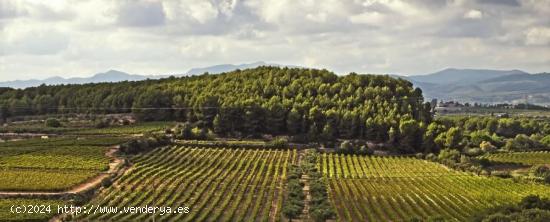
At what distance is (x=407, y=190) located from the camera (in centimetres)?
6931

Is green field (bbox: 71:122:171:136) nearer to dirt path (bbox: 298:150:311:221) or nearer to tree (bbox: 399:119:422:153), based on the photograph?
dirt path (bbox: 298:150:311:221)

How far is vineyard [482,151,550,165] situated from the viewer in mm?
104062

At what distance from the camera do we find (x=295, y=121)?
365 ft

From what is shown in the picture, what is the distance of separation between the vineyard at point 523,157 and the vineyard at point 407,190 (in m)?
20.1

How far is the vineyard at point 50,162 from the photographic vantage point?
197ft

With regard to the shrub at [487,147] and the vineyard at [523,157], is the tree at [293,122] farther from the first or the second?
the shrub at [487,147]

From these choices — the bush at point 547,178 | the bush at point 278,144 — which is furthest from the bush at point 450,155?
the bush at point 278,144

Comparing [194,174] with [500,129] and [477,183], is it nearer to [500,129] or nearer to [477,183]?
[477,183]

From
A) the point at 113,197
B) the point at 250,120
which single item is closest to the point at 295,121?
the point at 250,120

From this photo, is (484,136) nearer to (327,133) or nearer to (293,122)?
(327,133)

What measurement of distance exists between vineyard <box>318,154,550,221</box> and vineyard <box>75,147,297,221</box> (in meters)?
7.09

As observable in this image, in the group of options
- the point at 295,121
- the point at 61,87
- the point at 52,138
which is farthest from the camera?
the point at 61,87

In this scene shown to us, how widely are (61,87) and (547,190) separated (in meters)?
105

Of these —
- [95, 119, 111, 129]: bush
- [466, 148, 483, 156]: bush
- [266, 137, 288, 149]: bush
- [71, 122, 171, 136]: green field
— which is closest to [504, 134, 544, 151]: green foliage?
[466, 148, 483, 156]: bush
